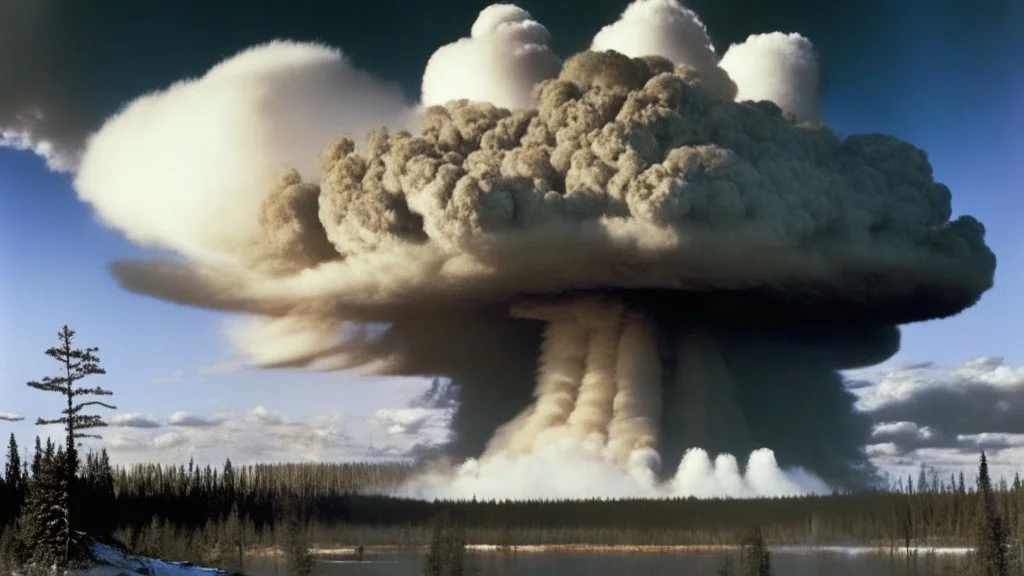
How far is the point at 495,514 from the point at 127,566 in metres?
41.3

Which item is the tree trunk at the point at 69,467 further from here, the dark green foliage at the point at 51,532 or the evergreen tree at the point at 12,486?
the evergreen tree at the point at 12,486

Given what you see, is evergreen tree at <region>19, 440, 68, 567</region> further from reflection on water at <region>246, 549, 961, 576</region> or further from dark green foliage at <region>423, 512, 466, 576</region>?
reflection on water at <region>246, 549, 961, 576</region>

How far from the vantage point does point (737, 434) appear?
70312mm

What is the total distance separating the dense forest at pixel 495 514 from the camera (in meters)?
58.5

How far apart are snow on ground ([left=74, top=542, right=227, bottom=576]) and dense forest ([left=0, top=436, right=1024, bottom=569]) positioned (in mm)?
26445

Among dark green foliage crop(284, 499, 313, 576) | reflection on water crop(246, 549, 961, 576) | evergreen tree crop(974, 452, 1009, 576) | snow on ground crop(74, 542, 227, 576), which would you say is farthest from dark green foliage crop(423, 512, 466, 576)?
evergreen tree crop(974, 452, 1009, 576)

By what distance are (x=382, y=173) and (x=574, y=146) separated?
27.9ft

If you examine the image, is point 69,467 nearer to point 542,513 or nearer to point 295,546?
point 295,546

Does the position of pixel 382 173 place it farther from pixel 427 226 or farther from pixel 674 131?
pixel 674 131

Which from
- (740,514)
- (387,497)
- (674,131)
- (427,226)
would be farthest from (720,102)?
(387,497)

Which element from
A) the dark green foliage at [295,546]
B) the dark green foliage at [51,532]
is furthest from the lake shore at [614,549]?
the dark green foliage at [51,532]

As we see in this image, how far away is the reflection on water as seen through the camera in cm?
5341

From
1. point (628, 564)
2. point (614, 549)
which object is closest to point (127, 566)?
point (628, 564)

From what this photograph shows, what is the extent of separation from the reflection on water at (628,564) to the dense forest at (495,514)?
81cm
